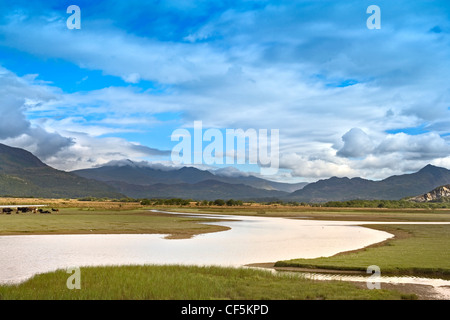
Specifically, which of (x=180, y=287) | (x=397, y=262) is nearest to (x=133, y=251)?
(x=180, y=287)

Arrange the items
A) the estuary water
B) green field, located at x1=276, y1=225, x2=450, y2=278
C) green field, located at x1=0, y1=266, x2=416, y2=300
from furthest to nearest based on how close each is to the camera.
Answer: the estuary water, green field, located at x1=276, y1=225, x2=450, y2=278, green field, located at x1=0, y1=266, x2=416, y2=300

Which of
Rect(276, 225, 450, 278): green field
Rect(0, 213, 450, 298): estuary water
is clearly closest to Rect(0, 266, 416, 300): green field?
Rect(0, 213, 450, 298): estuary water

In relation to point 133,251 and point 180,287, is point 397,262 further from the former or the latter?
point 133,251

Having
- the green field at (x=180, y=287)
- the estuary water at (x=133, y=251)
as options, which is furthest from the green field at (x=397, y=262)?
the green field at (x=180, y=287)

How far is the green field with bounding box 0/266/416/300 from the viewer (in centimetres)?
1844

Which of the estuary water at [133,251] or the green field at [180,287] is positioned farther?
the estuary water at [133,251]

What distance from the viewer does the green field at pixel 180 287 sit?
1844cm

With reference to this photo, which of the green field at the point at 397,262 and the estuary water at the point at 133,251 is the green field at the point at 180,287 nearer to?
the estuary water at the point at 133,251

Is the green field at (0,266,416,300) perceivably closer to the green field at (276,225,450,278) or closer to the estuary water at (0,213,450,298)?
the estuary water at (0,213,450,298)

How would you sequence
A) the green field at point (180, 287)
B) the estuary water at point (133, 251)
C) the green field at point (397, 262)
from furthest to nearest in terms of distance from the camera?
the estuary water at point (133, 251) < the green field at point (397, 262) < the green field at point (180, 287)

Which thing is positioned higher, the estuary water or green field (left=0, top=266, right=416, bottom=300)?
green field (left=0, top=266, right=416, bottom=300)

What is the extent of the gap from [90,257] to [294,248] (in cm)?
1968

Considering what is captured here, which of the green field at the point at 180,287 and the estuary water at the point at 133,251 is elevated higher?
the green field at the point at 180,287
